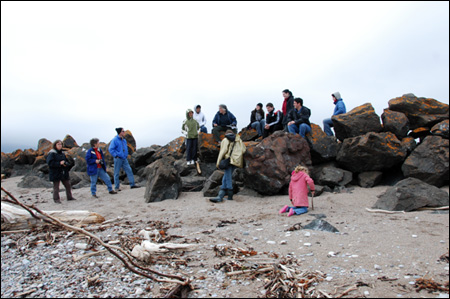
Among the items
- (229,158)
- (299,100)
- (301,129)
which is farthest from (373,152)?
(229,158)

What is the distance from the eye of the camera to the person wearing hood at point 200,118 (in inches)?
527

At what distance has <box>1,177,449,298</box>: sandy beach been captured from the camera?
12.8 ft

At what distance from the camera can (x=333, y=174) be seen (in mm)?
9945

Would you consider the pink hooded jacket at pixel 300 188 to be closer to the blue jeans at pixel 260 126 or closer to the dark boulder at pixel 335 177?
the dark boulder at pixel 335 177

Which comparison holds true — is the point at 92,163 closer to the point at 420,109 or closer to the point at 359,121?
the point at 359,121

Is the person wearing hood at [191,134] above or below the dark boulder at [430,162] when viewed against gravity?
above

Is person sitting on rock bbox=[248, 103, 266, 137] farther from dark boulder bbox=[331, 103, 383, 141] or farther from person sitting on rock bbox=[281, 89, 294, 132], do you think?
dark boulder bbox=[331, 103, 383, 141]

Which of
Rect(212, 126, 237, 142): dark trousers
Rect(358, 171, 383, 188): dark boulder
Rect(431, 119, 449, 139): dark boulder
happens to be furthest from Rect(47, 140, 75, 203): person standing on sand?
Rect(431, 119, 449, 139): dark boulder

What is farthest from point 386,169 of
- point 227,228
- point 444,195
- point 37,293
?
point 37,293

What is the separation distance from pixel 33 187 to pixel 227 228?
479 inches

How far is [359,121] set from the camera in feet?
34.4

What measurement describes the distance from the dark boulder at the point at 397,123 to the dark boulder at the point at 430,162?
1.00 metres

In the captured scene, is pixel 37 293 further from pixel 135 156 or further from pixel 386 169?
pixel 135 156

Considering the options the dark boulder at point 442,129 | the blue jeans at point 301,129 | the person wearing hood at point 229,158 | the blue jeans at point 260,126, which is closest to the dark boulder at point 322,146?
the blue jeans at point 301,129
